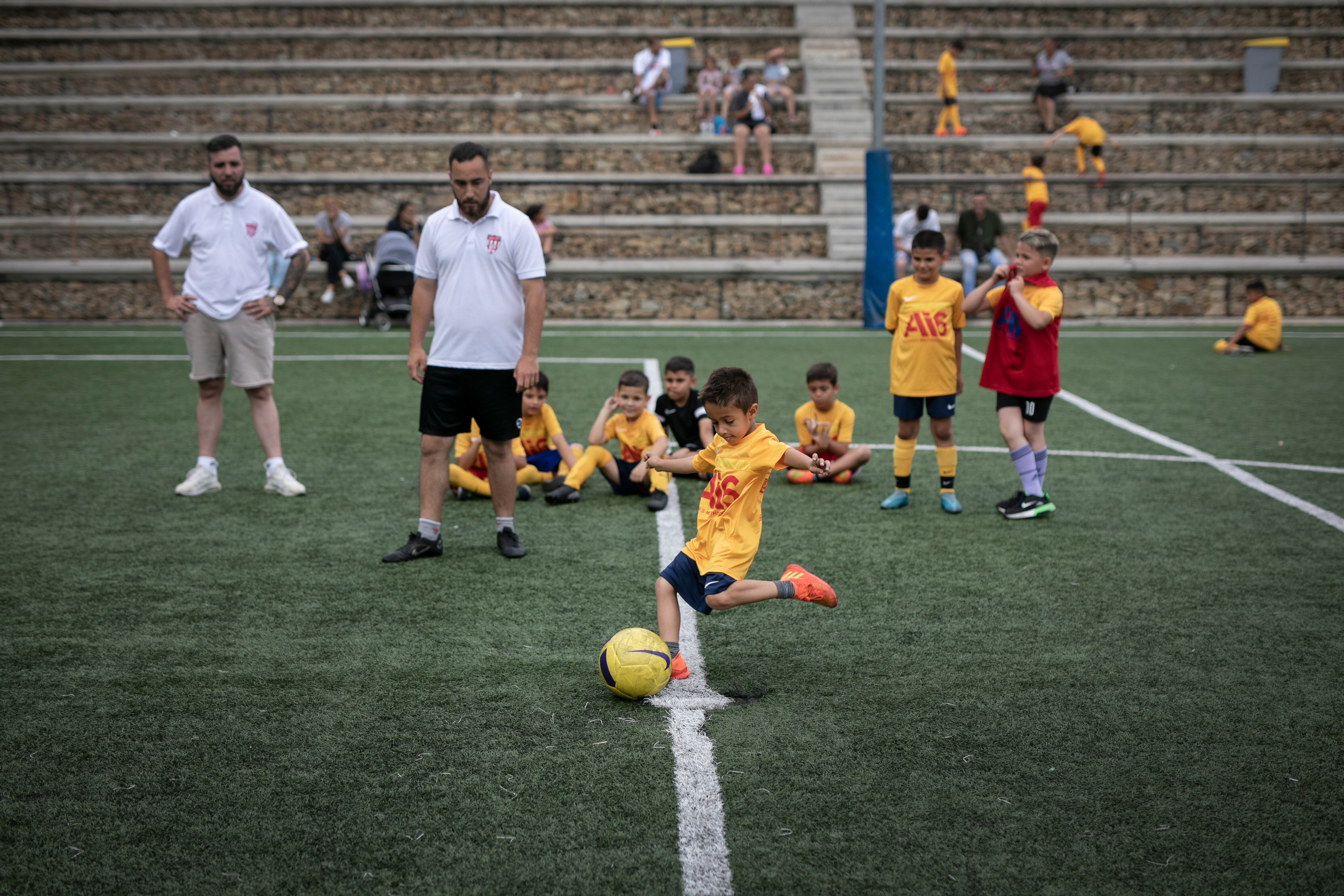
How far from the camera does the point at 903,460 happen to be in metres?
7.39

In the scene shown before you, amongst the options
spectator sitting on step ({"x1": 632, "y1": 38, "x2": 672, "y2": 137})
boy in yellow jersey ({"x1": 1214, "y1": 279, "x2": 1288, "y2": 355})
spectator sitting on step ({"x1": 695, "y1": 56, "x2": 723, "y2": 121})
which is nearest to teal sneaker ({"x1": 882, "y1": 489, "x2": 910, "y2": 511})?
boy in yellow jersey ({"x1": 1214, "y1": 279, "x2": 1288, "y2": 355})

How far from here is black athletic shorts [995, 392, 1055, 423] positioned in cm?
720

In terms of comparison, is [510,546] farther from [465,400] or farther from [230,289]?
[230,289]

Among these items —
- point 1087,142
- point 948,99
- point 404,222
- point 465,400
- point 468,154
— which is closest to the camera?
point 468,154

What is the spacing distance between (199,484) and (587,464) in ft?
8.78

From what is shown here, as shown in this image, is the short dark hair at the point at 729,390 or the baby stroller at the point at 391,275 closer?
the short dark hair at the point at 729,390

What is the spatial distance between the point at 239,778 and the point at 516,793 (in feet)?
3.07

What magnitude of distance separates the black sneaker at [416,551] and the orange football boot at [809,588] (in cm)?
247

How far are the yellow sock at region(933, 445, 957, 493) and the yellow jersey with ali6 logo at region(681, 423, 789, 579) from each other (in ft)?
10.1

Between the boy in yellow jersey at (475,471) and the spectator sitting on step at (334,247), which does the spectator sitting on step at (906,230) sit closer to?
the spectator sitting on step at (334,247)

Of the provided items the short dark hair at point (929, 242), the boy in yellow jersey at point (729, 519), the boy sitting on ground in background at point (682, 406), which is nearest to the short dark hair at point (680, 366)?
the boy sitting on ground in background at point (682, 406)

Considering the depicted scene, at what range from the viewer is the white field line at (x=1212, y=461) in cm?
708

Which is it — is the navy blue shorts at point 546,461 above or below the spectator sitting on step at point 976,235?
below

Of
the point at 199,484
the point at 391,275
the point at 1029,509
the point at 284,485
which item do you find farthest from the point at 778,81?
the point at 199,484
